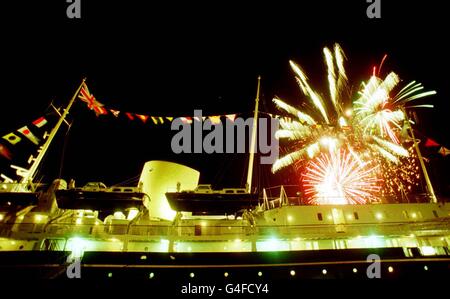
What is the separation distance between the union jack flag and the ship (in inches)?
129

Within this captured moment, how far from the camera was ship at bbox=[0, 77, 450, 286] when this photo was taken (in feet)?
41.6

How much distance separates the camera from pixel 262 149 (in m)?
29.4

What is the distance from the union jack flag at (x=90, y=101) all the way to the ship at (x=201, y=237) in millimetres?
3283

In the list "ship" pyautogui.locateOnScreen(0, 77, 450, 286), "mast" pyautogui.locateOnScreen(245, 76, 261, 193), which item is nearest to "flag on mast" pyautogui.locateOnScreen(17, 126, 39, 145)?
"ship" pyautogui.locateOnScreen(0, 77, 450, 286)

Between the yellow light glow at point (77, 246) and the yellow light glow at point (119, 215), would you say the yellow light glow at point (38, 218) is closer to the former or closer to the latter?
the yellow light glow at point (77, 246)

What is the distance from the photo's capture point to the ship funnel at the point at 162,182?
19.5 meters

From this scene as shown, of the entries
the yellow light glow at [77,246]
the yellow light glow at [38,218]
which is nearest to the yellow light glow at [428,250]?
the yellow light glow at [77,246]

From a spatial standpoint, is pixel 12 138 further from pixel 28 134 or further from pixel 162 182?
pixel 162 182

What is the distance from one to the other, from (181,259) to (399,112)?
21.2 m

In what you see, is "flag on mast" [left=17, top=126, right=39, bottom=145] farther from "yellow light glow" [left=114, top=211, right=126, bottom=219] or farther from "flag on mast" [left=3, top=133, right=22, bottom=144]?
"yellow light glow" [left=114, top=211, right=126, bottom=219]

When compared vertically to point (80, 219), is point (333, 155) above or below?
above

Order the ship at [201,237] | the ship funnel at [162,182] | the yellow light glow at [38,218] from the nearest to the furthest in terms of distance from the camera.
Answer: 1. the ship at [201,237]
2. the yellow light glow at [38,218]
3. the ship funnel at [162,182]
